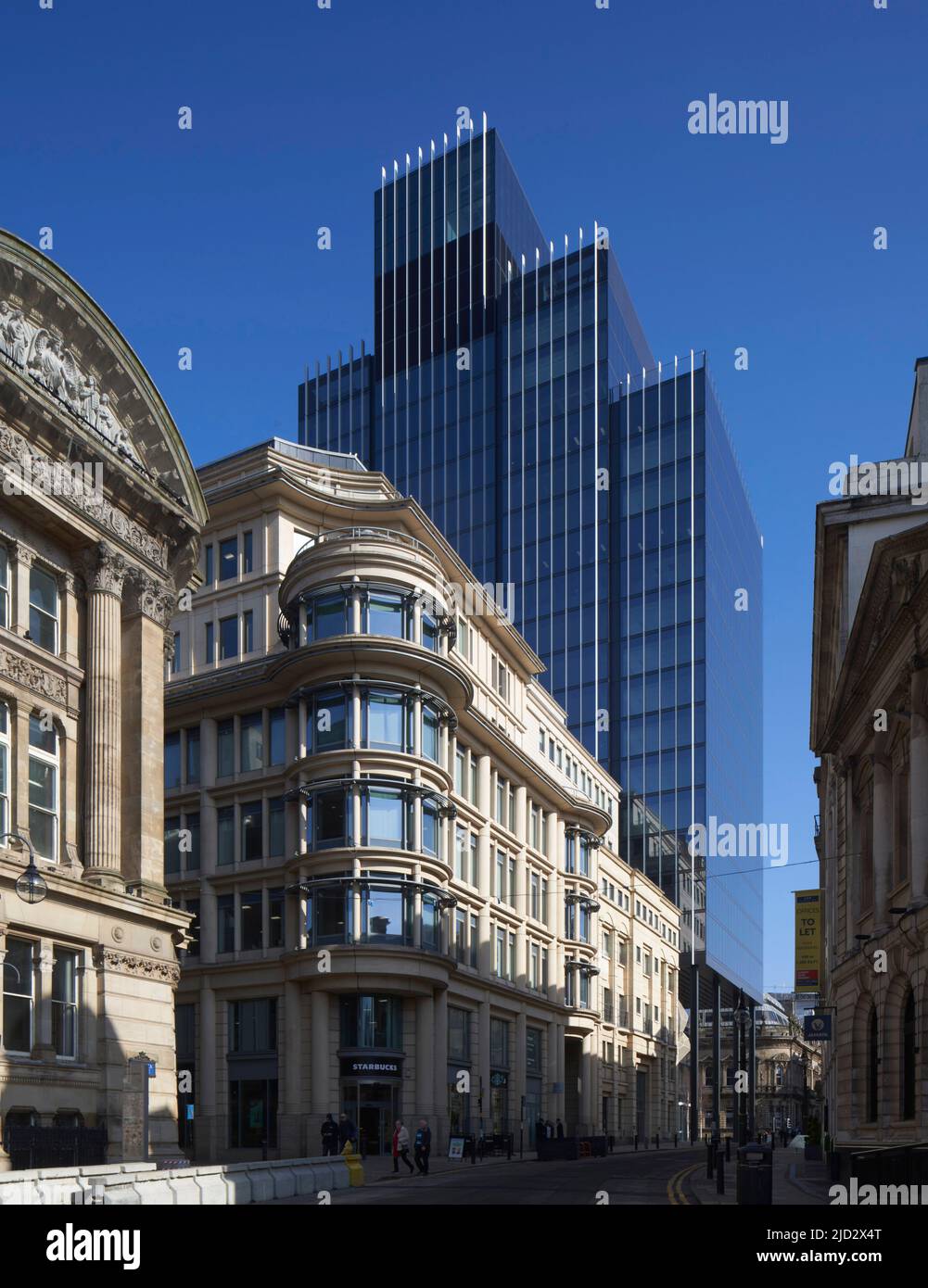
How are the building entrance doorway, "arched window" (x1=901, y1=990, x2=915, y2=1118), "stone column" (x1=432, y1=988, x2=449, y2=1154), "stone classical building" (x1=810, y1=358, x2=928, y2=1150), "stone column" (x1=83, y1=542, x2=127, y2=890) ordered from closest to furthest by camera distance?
"stone classical building" (x1=810, y1=358, x2=928, y2=1150), "stone column" (x1=83, y1=542, x2=127, y2=890), "arched window" (x1=901, y1=990, x2=915, y2=1118), the building entrance doorway, "stone column" (x1=432, y1=988, x2=449, y2=1154)

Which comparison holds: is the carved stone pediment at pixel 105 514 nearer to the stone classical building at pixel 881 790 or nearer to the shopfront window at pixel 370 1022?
the stone classical building at pixel 881 790

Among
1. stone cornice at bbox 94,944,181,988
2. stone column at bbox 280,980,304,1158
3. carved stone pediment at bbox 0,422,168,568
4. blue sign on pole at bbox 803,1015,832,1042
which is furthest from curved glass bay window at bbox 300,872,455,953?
carved stone pediment at bbox 0,422,168,568

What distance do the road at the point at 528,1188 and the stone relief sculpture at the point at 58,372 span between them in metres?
19.2

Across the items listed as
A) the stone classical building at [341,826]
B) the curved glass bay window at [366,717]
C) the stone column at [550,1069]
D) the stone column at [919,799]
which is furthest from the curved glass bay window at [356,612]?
the stone column at [550,1069]

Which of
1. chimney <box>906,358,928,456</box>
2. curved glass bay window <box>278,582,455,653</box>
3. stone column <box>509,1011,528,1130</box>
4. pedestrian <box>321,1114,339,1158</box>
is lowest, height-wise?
stone column <box>509,1011,528,1130</box>

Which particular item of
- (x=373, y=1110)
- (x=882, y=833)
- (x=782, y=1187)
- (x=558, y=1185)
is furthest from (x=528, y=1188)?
(x=373, y=1110)

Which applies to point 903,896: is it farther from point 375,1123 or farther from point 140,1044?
point 375,1123

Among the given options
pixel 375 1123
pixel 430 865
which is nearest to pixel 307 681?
pixel 430 865

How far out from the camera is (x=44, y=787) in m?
34.0

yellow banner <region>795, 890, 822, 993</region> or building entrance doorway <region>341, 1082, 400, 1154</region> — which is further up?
yellow banner <region>795, 890, 822, 993</region>

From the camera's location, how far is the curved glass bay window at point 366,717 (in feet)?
177

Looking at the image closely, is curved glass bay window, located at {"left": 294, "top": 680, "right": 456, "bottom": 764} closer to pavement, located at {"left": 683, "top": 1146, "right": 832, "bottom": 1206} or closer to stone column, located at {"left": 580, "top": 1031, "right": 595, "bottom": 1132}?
pavement, located at {"left": 683, "top": 1146, "right": 832, "bottom": 1206}

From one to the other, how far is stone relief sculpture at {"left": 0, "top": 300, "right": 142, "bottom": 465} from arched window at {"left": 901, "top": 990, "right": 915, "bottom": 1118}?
23.7 metres

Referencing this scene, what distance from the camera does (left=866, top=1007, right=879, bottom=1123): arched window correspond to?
38719mm
